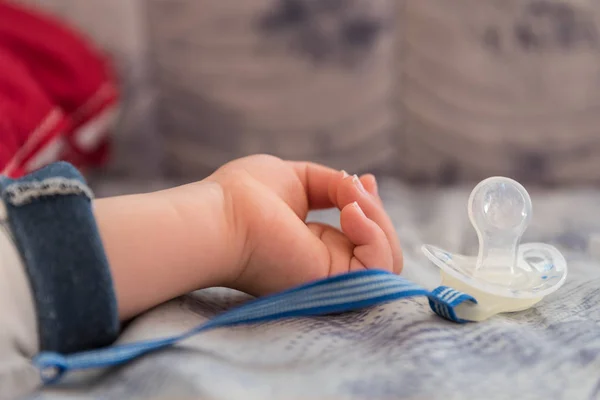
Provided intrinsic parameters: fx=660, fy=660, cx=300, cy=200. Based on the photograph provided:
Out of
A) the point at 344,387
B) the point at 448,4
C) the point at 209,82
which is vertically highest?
the point at 448,4

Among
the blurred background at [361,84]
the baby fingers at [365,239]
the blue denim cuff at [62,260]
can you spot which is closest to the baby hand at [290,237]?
the baby fingers at [365,239]

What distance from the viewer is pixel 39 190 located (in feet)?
1.65

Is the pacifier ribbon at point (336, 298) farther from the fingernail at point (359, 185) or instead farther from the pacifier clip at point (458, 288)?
the fingernail at point (359, 185)

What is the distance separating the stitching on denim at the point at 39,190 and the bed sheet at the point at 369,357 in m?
0.12

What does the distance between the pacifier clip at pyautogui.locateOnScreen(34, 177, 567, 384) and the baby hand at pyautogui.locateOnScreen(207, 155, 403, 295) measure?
0.04 meters

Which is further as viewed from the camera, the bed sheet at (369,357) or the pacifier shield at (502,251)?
the pacifier shield at (502,251)

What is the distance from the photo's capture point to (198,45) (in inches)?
45.0

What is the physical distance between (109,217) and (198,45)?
0.67 meters

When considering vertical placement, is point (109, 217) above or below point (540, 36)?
below

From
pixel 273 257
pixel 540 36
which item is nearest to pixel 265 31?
pixel 540 36

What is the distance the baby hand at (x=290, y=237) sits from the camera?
0.58 m

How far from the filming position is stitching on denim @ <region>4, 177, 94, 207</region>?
1.65ft

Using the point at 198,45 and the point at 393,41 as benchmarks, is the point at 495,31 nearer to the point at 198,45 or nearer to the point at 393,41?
the point at 393,41

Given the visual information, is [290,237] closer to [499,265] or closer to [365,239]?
[365,239]
